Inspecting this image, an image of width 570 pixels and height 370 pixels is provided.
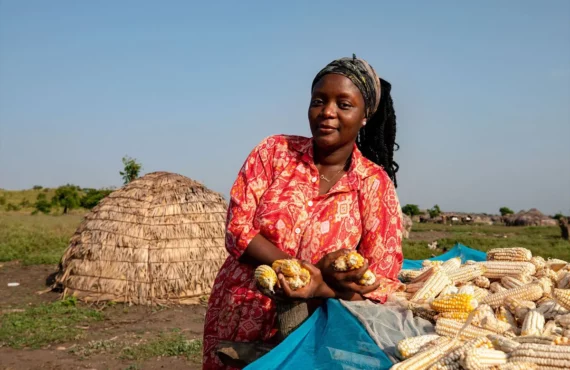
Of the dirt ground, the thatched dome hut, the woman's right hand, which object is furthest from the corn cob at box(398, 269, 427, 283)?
the thatched dome hut

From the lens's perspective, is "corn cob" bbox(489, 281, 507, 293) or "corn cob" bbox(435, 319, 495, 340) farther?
"corn cob" bbox(489, 281, 507, 293)

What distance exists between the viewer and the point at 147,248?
1009cm

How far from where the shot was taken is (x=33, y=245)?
53.0ft

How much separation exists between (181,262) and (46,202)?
2875cm

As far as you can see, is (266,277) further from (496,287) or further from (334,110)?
(496,287)

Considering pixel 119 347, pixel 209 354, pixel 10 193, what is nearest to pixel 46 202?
pixel 10 193

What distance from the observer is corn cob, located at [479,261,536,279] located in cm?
373

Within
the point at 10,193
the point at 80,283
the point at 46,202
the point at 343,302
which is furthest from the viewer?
the point at 10,193

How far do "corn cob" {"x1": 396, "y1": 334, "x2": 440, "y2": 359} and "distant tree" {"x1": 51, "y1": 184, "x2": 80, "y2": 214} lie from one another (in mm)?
34942

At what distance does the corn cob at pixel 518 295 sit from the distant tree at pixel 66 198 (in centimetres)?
3453

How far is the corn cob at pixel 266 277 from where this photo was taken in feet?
7.45

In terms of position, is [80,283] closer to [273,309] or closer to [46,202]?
[273,309]

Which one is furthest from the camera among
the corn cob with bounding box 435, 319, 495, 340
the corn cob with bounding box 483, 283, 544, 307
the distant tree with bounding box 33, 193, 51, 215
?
the distant tree with bounding box 33, 193, 51, 215

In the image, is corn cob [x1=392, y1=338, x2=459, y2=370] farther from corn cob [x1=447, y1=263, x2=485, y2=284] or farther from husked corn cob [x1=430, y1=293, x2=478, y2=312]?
corn cob [x1=447, y1=263, x2=485, y2=284]
